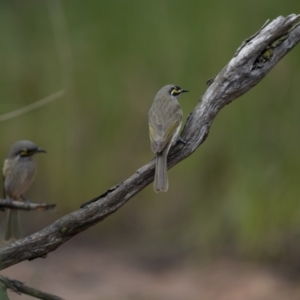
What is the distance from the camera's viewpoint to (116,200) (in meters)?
2.68

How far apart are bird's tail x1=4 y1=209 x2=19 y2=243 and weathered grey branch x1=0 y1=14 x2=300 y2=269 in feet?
5.87

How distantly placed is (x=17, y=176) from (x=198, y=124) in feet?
6.39

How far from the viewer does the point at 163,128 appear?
10.5 feet

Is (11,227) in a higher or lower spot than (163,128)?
higher

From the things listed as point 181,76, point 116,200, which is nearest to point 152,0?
point 181,76

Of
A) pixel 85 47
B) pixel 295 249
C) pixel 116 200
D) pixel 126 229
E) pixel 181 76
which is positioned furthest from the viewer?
pixel 126 229

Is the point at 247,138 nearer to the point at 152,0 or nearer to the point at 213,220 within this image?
the point at 213,220

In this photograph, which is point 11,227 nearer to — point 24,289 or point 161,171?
point 161,171

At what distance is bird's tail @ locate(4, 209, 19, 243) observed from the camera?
4.42 metres

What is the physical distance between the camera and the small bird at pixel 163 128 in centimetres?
287

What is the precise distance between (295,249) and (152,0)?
2.20 metres

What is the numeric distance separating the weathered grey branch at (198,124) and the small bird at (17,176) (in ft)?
5.89

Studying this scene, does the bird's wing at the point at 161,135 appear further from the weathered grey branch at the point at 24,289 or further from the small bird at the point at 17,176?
the small bird at the point at 17,176

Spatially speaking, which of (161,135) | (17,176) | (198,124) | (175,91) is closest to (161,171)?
(198,124)
